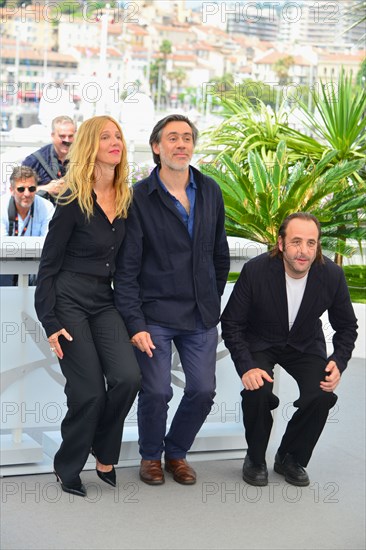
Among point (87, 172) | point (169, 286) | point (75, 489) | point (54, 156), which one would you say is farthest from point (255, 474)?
point (54, 156)

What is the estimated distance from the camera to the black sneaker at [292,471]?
14.1 feet

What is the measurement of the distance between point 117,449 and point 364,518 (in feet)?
3.42

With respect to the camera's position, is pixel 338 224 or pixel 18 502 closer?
pixel 18 502

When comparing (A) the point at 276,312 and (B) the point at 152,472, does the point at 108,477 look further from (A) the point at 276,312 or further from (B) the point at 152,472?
(A) the point at 276,312

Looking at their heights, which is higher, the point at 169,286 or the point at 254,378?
the point at 169,286

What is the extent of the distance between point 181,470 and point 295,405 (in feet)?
1.87

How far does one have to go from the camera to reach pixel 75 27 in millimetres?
124250

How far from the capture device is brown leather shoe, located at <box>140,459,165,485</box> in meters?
4.18

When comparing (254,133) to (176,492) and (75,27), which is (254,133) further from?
(75,27)

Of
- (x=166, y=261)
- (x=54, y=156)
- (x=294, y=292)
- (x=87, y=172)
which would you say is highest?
(x=87, y=172)

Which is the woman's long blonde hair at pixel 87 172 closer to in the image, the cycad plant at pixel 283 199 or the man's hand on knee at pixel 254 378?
the man's hand on knee at pixel 254 378

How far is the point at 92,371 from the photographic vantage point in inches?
152

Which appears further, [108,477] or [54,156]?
[54,156]

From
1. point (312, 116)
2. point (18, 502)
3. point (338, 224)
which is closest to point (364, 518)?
point (18, 502)
